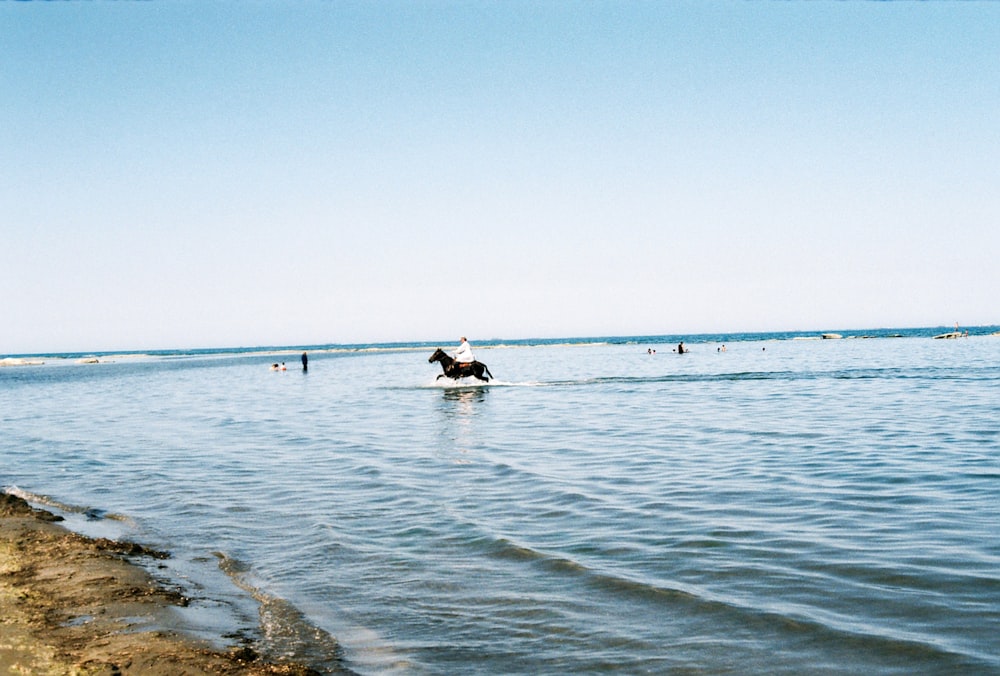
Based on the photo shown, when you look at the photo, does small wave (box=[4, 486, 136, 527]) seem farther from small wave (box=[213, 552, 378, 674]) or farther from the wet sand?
small wave (box=[213, 552, 378, 674])

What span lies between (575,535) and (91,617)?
5501 mm

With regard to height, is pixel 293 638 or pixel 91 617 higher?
pixel 91 617

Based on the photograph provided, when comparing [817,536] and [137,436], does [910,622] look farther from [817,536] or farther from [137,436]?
[137,436]

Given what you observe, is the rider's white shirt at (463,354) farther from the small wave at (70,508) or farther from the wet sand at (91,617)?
the wet sand at (91,617)

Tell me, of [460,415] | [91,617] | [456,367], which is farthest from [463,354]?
[91,617]

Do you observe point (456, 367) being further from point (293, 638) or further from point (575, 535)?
point (293, 638)

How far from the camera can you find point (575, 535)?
9.78 metres

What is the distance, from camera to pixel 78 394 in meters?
45.1

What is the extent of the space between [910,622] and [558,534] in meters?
4.37

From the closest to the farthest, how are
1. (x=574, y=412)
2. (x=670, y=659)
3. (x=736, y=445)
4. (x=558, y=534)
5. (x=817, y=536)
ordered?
(x=670, y=659) < (x=817, y=536) < (x=558, y=534) < (x=736, y=445) < (x=574, y=412)

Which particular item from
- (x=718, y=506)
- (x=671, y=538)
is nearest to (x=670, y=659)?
(x=671, y=538)

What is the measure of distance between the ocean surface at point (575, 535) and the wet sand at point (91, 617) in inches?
15.3

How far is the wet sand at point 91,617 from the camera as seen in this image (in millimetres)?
5707

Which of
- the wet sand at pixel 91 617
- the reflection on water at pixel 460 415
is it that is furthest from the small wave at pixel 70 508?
the reflection on water at pixel 460 415
